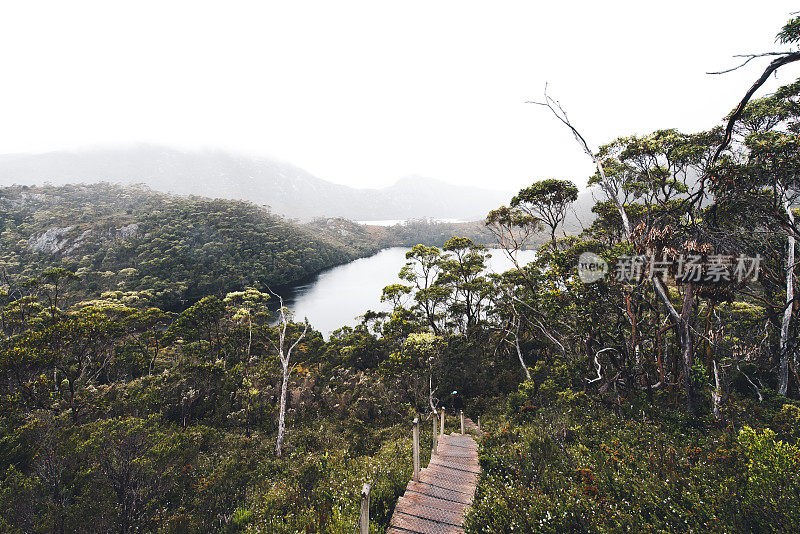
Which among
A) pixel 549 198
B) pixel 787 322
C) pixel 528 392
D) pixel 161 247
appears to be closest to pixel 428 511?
pixel 528 392

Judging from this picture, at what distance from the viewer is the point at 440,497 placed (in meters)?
5.55

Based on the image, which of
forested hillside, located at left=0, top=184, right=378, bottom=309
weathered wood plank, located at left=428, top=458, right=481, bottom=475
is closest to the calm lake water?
forested hillside, located at left=0, top=184, right=378, bottom=309

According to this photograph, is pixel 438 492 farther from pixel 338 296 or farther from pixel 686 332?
pixel 338 296

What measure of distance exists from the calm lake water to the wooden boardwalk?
1646 centimetres

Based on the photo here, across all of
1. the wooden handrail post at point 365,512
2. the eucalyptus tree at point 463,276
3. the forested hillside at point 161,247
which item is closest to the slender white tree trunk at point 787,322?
the wooden handrail post at point 365,512

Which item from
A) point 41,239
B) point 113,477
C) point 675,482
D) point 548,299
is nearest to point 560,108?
point 548,299

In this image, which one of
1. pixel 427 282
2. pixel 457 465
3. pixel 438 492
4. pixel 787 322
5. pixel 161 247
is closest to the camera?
pixel 438 492

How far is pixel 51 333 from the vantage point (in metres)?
10.2

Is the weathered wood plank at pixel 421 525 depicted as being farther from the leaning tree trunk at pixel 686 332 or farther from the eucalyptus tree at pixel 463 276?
the eucalyptus tree at pixel 463 276

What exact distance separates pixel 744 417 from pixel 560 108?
832 centimetres

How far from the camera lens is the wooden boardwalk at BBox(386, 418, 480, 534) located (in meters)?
4.82

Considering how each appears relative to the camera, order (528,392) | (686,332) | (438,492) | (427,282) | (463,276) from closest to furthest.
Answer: (438,492) → (686,332) → (528,392) → (463,276) → (427,282)

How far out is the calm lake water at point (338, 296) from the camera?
34656mm

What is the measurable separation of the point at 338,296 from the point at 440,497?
132 feet
